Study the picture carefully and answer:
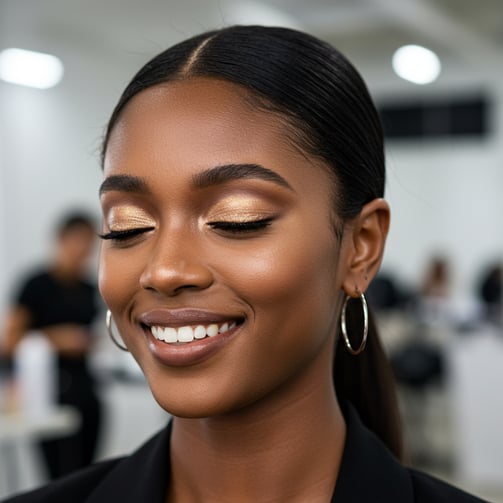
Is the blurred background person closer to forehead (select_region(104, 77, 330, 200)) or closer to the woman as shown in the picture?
the woman

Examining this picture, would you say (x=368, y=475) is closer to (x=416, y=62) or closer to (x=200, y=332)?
(x=200, y=332)

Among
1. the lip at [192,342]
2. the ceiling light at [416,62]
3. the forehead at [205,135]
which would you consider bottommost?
the lip at [192,342]

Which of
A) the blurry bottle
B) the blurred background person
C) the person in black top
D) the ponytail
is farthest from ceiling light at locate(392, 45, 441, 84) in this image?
the ponytail

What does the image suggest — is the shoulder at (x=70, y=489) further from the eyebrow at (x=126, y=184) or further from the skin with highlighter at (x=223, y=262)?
the eyebrow at (x=126, y=184)

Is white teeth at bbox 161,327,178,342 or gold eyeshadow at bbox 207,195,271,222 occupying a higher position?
gold eyeshadow at bbox 207,195,271,222

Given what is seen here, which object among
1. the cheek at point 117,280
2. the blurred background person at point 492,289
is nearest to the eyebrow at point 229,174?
the cheek at point 117,280

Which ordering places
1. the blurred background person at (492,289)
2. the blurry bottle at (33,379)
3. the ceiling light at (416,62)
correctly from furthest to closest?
the blurred background person at (492,289) < the ceiling light at (416,62) < the blurry bottle at (33,379)

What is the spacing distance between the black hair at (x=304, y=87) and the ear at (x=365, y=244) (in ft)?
0.04

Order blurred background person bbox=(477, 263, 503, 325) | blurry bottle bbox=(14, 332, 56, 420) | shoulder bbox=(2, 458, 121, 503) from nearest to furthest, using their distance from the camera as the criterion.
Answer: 1. shoulder bbox=(2, 458, 121, 503)
2. blurry bottle bbox=(14, 332, 56, 420)
3. blurred background person bbox=(477, 263, 503, 325)

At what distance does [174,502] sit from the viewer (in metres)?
0.92

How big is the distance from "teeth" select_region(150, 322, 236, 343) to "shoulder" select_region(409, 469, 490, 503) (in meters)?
0.30

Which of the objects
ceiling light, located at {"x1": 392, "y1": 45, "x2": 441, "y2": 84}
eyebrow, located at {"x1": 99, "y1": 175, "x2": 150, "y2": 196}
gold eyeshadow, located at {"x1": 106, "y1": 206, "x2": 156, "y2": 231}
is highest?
ceiling light, located at {"x1": 392, "y1": 45, "x2": 441, "y2": 84}

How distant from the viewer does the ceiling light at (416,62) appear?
5.72m

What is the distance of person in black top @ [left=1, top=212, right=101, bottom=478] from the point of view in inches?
134
